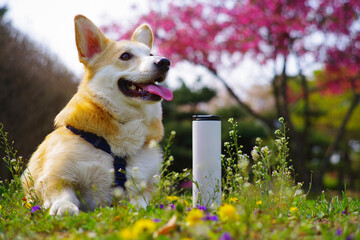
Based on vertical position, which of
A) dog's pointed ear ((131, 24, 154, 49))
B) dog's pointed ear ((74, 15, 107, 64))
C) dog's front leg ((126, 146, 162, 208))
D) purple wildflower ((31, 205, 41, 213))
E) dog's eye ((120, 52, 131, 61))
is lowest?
purple wildflower ((31, 205, 41, 213))

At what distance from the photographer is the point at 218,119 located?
272 cm

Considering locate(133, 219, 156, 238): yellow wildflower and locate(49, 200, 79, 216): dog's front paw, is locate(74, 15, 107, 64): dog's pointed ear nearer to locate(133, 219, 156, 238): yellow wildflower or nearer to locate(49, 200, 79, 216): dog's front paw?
locate(49, 200, 79, 216): dog's front paw

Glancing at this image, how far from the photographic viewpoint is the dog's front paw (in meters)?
2.33

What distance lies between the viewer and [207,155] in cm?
269

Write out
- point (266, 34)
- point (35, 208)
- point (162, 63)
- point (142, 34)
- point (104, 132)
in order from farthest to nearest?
point (266, 34)
point (142, 34)
point (162, 63)
point (104, 132)
point (35, 208)

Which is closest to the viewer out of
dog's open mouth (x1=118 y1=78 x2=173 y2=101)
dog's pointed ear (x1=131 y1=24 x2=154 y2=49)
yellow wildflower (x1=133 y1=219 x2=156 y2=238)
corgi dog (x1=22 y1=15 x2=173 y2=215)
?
yellow wildflower (x1=133 y1=219 x2=156 y2=238)

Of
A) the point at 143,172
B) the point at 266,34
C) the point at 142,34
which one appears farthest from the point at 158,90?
the point at 266,34

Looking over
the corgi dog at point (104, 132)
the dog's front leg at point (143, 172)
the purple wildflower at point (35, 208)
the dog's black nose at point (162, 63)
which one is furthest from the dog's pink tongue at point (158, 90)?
the purple wildflower at point (35, 208)

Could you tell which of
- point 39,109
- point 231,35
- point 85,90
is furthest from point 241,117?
point 85,90

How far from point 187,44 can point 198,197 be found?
555 cm

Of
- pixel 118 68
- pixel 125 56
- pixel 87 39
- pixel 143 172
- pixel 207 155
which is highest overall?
pixel 87 39

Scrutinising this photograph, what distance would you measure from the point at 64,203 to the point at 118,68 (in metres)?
1.18

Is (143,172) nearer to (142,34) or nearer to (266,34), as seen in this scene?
(142,34)

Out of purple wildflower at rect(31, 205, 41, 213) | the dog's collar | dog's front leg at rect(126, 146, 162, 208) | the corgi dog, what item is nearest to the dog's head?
the corgi dog
